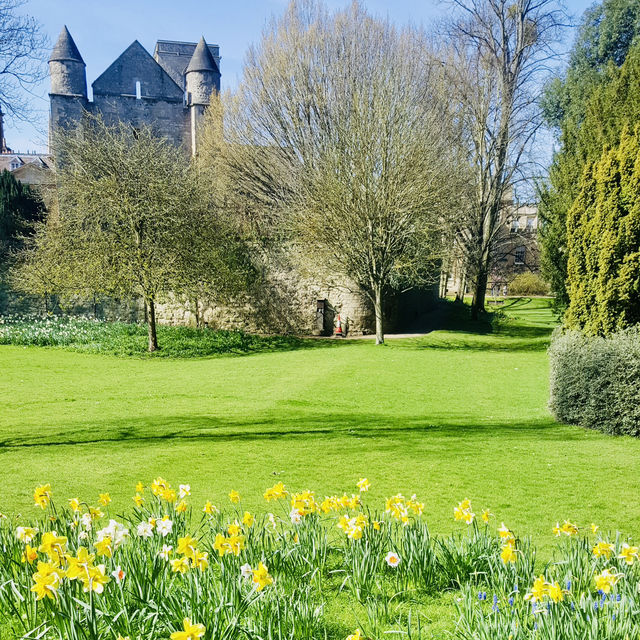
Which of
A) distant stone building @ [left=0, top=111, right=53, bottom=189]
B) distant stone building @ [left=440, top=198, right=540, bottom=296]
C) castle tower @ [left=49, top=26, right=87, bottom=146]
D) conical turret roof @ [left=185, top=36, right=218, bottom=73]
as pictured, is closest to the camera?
distant stone building @ [left=440, top=198, right=540, bottom=296]

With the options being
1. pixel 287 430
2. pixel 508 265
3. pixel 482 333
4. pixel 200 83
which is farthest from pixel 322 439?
pixel 508 265

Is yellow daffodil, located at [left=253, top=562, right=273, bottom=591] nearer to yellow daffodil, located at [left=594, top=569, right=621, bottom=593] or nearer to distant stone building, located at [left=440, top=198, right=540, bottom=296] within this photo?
yellow daffodil, located at [left=594, top=569, right=621, bottom=593]

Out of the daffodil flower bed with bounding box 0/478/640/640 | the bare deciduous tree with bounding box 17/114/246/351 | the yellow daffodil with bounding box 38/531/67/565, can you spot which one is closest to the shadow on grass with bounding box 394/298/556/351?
the bare deciduous tree with bounding box 17/114/246/351

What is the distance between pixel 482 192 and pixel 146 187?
14.5 meters

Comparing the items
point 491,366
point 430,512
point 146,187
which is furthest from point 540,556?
point 146,187

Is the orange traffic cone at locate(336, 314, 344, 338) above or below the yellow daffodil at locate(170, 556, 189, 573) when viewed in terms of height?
above

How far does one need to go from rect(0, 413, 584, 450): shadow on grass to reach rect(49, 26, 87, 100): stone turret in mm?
32655

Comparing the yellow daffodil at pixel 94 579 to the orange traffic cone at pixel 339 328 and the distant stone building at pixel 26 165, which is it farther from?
the distant stone building at pixel 26 165

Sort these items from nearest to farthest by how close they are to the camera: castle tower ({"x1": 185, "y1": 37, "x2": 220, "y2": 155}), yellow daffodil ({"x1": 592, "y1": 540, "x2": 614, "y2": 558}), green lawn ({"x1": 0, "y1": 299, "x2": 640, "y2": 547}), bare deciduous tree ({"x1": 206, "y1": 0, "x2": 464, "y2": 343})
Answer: yellow daffodil ({"x1": 592, "y1": 540, "x2": 614, "y2": 558})
green lawn ({"x1": 0, "y1": 299, "x2": 640, "y2": 547})
bare deciduous tree ({"x1": 206, "y1": 0, "x2": 464, "y2": 343})
castle tower ({"x1": 185, "y1": 37, "x2": 220, "y2": 155})

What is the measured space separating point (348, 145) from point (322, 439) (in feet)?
46.2

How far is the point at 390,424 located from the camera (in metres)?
8.85

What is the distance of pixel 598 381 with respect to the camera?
8.48 meters

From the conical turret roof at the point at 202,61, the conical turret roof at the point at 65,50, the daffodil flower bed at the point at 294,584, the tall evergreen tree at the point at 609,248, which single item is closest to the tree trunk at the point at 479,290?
the tall evergreen tree at the point at 609,248

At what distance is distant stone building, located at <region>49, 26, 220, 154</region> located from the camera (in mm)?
34969
